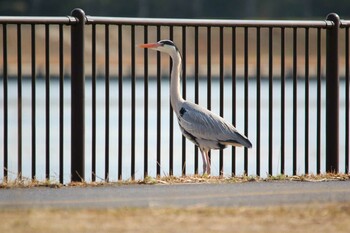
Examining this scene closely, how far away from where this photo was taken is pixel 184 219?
7.31 metres

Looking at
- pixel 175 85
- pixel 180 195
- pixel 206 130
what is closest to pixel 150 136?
pixel 175 85

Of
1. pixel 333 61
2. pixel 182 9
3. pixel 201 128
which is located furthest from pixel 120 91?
pixel 182 9

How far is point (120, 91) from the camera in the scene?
1047 centimetres

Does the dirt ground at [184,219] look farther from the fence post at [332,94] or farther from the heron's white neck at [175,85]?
the heron's white neck at [175,85]

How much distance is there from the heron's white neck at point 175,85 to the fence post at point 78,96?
162 cm

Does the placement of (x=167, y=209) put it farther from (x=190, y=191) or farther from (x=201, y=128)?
(x=201, y=128)

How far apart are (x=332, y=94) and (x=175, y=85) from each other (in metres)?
1.62

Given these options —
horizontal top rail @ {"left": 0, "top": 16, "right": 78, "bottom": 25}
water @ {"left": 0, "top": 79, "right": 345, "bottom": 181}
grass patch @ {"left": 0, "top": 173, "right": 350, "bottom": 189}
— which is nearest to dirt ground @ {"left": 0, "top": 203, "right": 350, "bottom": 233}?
grass patch @ {"left": 0, "top": 173, "right": 350, "bottom": 189}

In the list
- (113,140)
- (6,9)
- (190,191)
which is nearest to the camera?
(190,191)

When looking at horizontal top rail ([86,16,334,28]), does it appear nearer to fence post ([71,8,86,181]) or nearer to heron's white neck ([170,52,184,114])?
fence post ([71,8,86,181])

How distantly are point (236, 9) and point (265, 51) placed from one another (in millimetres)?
8877

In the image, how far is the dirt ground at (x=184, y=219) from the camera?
6.92 m

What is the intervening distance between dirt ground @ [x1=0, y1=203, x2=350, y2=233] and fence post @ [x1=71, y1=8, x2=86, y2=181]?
8.16ft

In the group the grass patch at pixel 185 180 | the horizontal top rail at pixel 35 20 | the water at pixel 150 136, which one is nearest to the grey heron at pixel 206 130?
the grass patch at pixel 185 180
